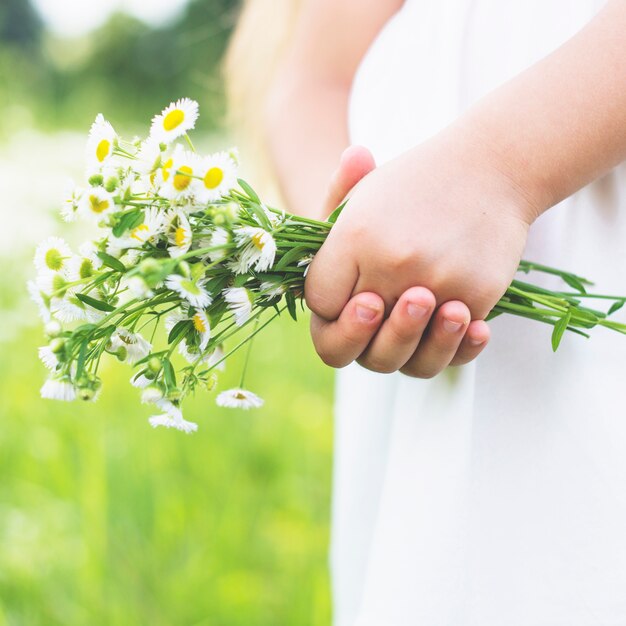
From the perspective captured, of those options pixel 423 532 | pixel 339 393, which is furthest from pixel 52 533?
pixel 423 532

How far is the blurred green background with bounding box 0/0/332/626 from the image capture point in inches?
60.5

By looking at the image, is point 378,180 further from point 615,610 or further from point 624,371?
point 615,610

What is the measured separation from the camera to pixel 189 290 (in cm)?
62

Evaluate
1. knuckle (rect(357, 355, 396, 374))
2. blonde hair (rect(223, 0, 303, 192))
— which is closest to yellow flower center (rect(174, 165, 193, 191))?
knuckle (rect(357, 355, 396, 374))

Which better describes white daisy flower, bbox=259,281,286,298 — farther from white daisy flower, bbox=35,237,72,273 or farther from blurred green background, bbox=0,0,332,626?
blurred green background, bbox=0,0,332,626

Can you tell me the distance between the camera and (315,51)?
1.13 metres

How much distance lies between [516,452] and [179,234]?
1.21 feet

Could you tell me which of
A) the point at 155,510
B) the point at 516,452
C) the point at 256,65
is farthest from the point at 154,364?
the point at 155,510

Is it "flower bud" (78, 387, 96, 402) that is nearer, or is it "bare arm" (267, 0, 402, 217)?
"flower bud" (78, 387, 96, 402)

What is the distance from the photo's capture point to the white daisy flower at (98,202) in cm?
65

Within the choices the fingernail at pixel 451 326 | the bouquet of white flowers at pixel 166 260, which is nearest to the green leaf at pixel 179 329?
the bouquet of white flowers at pixel 166 260

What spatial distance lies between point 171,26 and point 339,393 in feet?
36.9

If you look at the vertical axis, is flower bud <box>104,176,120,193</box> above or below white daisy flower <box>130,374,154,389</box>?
above

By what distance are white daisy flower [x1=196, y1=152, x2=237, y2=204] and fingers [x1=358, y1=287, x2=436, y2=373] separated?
0.55 ft
